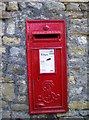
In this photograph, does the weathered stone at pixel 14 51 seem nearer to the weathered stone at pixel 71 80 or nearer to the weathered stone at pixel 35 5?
the weathered stone at pixel 35 5

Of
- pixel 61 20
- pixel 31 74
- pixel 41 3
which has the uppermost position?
pixel 41 3

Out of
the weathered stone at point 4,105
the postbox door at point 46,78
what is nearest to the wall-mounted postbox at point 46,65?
the postbox door at point 46,78

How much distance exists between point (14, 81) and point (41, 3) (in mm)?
1108

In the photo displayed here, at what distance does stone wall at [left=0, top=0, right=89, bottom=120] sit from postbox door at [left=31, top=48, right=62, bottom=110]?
14cm

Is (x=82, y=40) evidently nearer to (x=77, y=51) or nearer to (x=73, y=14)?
(x=77, y=51)

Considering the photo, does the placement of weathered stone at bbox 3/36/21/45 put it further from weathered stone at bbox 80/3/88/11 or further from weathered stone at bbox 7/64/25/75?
weathered stone at bbox 80/3/88/11

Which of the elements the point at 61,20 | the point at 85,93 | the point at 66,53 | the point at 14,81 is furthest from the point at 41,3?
the point at 85,93

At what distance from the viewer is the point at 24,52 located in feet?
11.9

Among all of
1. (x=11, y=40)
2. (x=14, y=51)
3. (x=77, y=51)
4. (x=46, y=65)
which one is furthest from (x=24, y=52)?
(x=77, y=51)

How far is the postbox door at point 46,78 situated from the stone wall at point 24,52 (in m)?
0.14

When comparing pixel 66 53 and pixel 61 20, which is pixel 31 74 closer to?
pixel 66 53

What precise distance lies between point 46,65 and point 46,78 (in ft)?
0.58

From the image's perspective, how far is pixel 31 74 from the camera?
3.62 metres

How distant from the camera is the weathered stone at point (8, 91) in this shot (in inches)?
143
